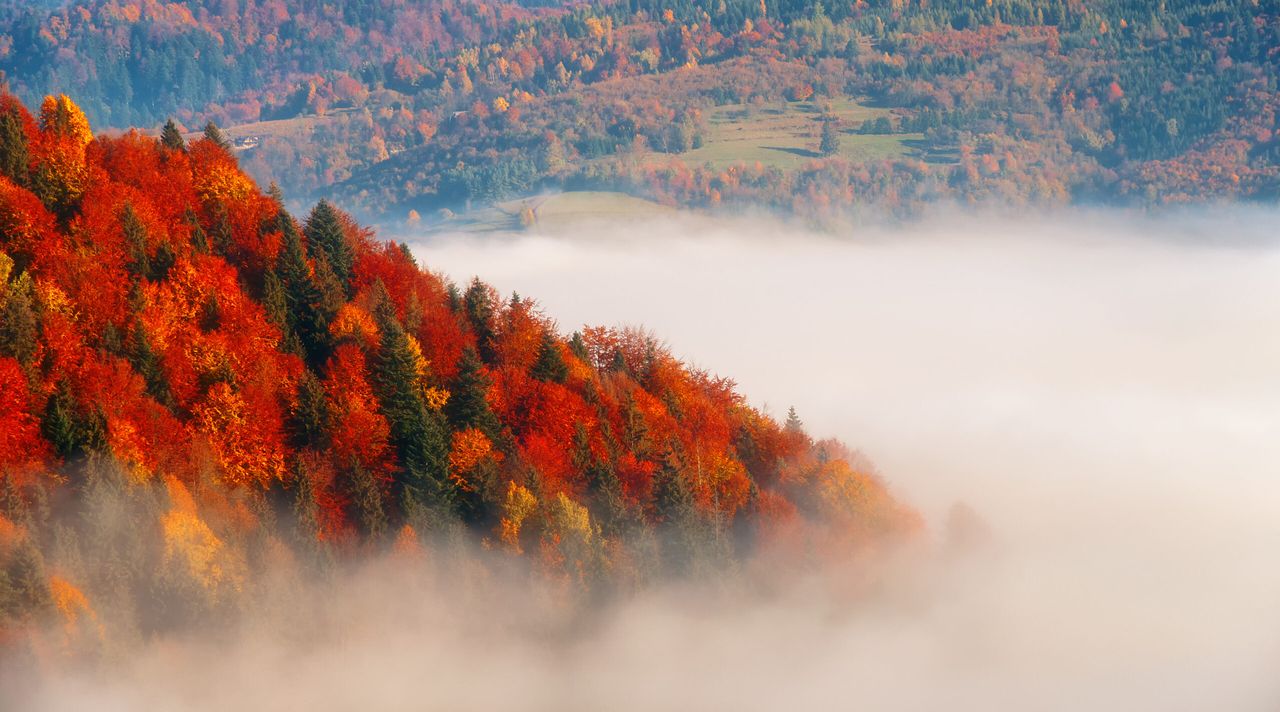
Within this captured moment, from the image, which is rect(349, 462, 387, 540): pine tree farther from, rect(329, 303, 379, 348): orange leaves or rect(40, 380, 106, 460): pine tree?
rect(40, 380, 106, 460): pine tree

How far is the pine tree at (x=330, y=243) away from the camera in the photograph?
75000mm

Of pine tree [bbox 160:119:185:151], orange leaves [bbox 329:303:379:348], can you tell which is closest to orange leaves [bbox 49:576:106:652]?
orange leaves [bbox 329:303:379:348]

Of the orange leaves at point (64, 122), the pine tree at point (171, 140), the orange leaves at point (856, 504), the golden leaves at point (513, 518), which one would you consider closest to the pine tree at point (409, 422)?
the golden leaves at point (513, 518)

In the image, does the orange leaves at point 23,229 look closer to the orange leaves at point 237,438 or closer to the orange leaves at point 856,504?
the orange leaves at point 237,438

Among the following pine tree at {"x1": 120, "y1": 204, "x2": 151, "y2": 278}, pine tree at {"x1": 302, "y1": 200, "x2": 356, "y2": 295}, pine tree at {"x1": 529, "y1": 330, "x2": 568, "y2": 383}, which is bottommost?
pine tree at {"x1": 529, "y1": 330, "x2": 568, "y2": 383}

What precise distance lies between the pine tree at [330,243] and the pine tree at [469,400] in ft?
26.2

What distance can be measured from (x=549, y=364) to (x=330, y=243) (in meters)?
13.8

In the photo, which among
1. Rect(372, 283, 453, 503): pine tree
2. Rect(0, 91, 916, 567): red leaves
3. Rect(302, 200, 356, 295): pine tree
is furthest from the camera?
Rect(302, 200, 356, 295): pine tree

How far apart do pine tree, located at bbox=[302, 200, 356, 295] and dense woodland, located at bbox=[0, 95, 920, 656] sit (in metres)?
0.15

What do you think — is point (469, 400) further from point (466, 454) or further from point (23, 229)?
point (23, 229)

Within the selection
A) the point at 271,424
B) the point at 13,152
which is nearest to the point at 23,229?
the point at 13,152

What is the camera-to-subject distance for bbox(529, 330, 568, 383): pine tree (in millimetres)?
78750

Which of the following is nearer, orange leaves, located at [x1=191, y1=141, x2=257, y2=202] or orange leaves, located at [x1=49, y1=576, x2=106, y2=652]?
orange leaves, located at [x1=49, y1=576, x2=106, y2=652]

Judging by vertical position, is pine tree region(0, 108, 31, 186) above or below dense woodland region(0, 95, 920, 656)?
above
